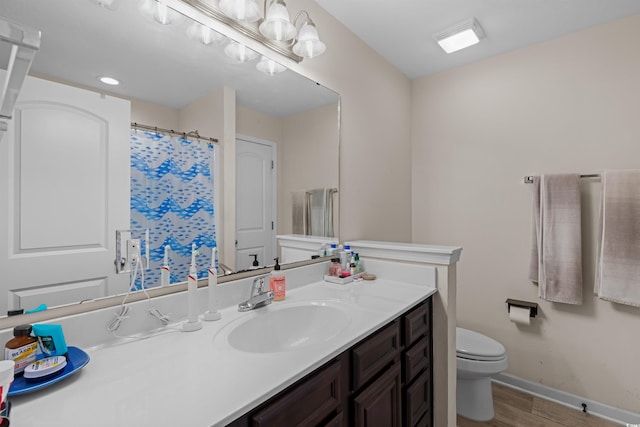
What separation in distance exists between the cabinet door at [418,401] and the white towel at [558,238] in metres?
1.15

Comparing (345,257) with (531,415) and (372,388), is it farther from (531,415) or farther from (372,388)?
(531,415)

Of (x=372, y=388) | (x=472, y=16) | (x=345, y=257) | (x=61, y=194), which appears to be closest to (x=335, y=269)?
(x=345, y=257)

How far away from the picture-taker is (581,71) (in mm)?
1957

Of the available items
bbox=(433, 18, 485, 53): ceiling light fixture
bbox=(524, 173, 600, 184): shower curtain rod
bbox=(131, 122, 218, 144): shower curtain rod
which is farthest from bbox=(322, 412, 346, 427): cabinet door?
bbox=(433, 18, 485, 53): ceiling light fixture

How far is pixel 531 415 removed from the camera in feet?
6.16

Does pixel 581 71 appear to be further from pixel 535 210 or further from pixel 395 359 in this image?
pixel 395 359

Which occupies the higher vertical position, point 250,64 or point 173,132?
point 250,64

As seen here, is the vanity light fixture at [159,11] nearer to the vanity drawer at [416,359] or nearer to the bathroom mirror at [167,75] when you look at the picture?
the bathroom mirror at [167,75]

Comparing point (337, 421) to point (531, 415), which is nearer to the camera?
point (337, 421)

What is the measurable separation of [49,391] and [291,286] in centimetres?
95

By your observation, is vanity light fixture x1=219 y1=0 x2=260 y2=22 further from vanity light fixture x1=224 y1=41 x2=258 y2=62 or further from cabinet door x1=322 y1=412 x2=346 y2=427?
cabinet door x1=322 y1=412 x2=346 y2=427

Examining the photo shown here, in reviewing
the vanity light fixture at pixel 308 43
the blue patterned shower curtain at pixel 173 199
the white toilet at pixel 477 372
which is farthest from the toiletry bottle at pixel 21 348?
the white toilet at pixel 477 372

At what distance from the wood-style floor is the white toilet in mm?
61

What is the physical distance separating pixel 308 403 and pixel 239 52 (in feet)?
4.54
